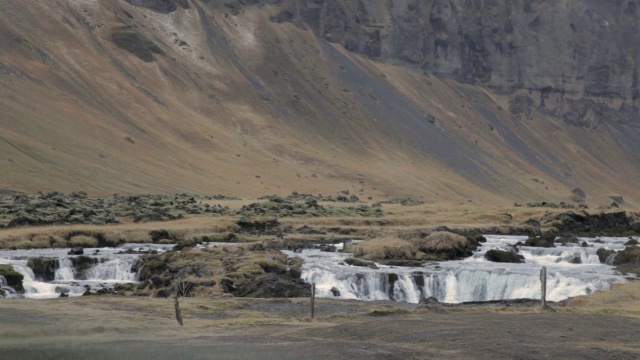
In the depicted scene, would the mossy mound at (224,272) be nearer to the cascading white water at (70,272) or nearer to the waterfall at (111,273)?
the waterfall at (111,273)

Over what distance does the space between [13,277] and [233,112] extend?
366ft

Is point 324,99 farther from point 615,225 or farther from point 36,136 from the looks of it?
point 615,225

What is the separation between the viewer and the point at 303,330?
97.2 feet

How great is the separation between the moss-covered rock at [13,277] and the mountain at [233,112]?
46648mm

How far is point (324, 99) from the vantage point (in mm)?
167500

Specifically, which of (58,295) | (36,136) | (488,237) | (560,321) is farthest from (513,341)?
(36,136)

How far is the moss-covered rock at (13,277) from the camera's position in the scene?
4306 cm

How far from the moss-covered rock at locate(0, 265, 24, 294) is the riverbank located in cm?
607

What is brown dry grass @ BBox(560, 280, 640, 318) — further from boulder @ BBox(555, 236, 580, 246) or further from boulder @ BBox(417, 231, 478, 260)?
boulder @ BBox(555, 236, 580, 246)

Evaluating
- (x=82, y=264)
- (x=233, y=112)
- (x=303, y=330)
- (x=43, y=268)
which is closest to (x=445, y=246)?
(x=82, y=264)

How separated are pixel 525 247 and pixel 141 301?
31.5 m

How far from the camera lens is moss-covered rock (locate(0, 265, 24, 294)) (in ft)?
141

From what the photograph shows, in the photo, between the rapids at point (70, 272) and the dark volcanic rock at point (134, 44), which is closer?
the rapids at point (70, 272)

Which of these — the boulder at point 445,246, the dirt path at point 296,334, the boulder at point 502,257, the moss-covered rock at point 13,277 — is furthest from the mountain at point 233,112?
the dirt path at point 296,334
